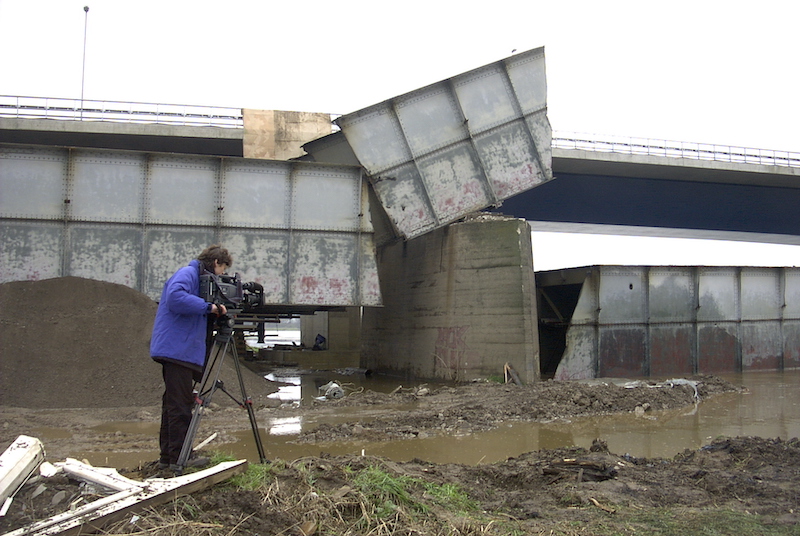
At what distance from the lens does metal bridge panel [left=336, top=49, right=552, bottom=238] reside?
46.6 feet

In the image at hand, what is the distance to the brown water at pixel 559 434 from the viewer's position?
6699mm

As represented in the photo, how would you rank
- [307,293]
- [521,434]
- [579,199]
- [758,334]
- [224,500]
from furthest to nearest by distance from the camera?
[579,199]
[758,334]
[307,293]
[521,434]
[224,500]

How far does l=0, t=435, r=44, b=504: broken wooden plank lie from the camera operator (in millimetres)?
778

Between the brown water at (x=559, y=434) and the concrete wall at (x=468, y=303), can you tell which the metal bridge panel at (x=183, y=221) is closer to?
the concrete wall at (x=468, y=303)

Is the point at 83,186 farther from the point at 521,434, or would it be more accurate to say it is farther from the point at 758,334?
the point at 758,334

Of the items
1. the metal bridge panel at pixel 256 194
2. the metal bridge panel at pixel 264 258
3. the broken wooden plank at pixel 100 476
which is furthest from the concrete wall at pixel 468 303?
the broken wooden plank at pixel 100 476

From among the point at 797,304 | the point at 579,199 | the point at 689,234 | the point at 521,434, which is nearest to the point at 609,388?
the point at 521,434

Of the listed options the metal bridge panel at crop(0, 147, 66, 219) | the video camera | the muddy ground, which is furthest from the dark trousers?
the metal bridge panel at crop(0, 147, 66, 219)

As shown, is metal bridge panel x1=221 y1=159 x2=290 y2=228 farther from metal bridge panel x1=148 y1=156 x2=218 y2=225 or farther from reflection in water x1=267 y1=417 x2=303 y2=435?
reflection in water x1=267 y1=417 x2=303 y2=435

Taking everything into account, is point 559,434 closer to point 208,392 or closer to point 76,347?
point 208,392

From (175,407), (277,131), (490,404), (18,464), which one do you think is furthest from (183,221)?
(18,464)

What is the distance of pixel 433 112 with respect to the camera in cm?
1452

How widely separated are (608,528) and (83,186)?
12.4 metres

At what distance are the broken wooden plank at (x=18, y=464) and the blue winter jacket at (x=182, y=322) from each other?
93 centimetres
